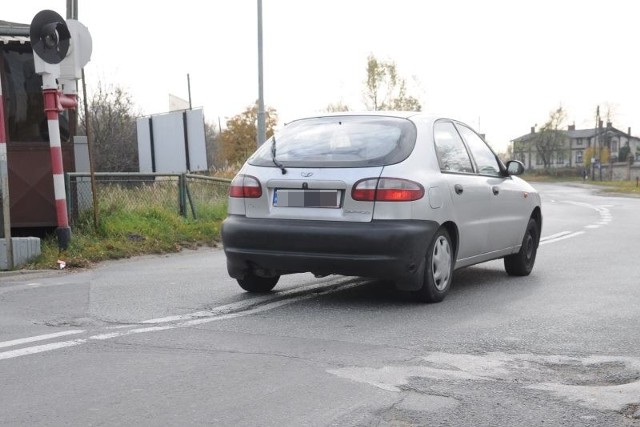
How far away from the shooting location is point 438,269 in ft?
23.1

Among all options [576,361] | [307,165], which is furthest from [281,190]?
[576,361]

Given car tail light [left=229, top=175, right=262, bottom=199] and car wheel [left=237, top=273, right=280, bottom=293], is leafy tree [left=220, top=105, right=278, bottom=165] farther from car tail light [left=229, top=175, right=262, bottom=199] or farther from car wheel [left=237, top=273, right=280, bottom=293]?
car tail light [left=229, top=175, right=262, bottom=199]

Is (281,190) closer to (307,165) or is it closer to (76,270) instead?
(307,165)

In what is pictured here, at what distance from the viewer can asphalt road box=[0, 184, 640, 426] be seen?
13.0 feet

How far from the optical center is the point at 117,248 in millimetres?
11328

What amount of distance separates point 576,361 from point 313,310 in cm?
234

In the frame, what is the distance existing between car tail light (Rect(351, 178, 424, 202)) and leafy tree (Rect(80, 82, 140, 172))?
69.2 feet

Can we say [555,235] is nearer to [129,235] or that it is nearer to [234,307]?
[129,235]

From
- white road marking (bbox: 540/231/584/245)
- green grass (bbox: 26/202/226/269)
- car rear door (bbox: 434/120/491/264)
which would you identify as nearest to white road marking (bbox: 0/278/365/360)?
car rear door (bbox: 434/120/491/264)

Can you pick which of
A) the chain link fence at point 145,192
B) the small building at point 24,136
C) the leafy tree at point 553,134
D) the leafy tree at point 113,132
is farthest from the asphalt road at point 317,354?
the leafy tree at point 553,134

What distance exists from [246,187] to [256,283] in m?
1.04

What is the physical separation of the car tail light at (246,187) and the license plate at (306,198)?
0.18m

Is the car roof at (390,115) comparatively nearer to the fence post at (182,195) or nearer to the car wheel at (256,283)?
the car wheel at (256,283)

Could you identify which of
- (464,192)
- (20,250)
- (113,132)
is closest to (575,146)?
(113,132)
